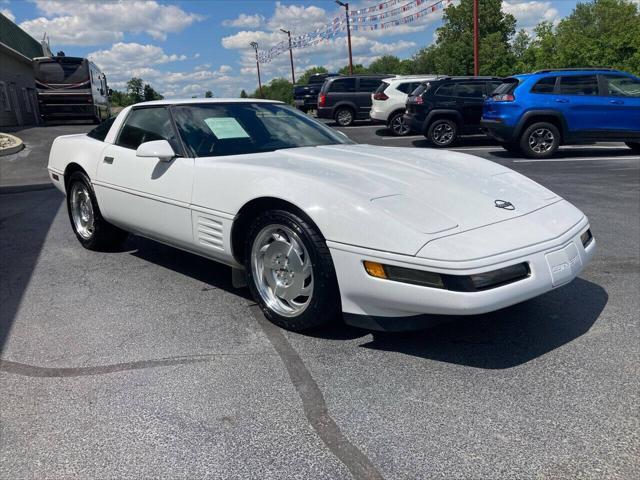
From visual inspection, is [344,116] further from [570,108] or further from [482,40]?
[482,40]

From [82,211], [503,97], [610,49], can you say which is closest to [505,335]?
[82,211]

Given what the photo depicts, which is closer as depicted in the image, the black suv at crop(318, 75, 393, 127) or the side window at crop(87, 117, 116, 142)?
the side window at crop(87, 117, 116, 142)

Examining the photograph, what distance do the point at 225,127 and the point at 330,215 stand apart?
1.47 meters

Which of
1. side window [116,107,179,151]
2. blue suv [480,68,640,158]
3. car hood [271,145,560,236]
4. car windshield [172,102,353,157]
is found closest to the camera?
car hood [271,145,560,236]

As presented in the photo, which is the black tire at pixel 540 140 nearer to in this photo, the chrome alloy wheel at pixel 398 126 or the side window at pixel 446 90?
the side window at pixel 446 90

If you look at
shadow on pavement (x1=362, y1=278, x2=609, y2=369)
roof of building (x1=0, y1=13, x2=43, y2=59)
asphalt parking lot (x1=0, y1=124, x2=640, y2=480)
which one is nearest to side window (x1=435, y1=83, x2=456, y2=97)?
asphalt parking lot (x1=0, y1=124, x2=640, y2=480)

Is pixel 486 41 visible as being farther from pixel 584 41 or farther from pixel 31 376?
pixel 31 376

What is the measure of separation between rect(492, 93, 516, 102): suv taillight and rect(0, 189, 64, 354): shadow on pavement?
A: 27.2ft

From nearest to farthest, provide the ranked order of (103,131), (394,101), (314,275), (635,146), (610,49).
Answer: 1. (314,275)
2. (103,131)
3. (635,146)
4. (394,101)
5. (610,49)


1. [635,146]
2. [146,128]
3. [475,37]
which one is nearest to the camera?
[146,128]

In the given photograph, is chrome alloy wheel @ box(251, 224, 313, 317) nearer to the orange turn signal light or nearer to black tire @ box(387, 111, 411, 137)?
the orange turn signal light

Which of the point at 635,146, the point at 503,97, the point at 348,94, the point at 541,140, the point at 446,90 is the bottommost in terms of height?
the point at 635,146

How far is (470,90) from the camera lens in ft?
43.3

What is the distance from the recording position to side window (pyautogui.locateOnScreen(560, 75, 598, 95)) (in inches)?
423
